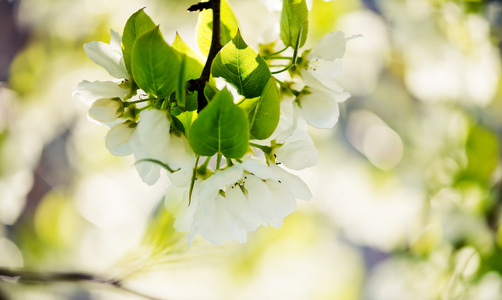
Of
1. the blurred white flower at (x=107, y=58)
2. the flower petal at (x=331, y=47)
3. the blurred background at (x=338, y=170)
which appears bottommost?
the blurred background at (x=338, y=170)

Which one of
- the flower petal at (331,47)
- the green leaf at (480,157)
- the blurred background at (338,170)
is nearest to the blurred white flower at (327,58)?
the flower petal at (331,47)

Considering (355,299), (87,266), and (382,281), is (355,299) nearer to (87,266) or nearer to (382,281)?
(382,281)

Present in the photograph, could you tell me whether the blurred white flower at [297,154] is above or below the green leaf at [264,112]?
below

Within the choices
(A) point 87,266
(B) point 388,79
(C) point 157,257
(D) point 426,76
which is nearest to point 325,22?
(D) point 426,76

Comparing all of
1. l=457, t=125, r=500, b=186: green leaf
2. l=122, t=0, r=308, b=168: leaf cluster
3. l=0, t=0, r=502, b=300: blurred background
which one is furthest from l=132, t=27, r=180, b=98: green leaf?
l=457, t=125, r=500, b=186: green leaf

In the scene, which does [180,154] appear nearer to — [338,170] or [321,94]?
[321,94]

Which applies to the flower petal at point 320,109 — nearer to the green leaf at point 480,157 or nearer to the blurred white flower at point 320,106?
the blurred white flower at point 320,106

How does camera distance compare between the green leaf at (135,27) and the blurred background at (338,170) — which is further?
the blurred background at (338,170)

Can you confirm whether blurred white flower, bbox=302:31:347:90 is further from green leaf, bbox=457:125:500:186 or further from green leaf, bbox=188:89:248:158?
green leaf, bbox=457:125:500:186

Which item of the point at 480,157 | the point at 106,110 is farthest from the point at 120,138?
the point at 480,157
